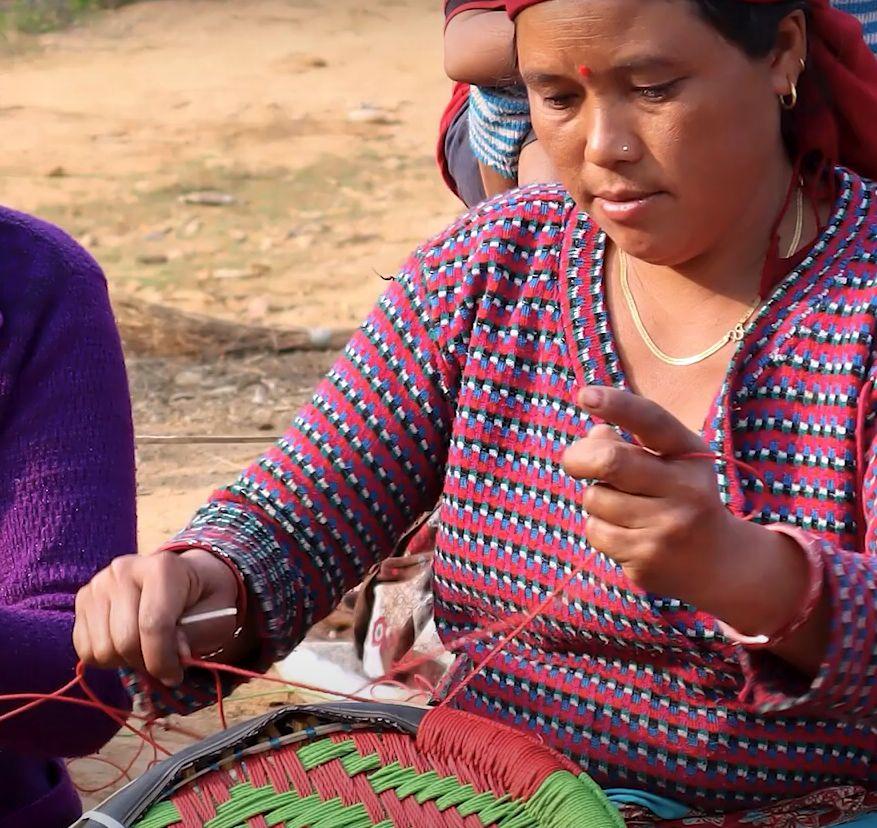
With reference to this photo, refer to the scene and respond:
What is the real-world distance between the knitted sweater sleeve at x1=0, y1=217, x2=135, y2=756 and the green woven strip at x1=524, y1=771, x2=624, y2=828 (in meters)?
0.65

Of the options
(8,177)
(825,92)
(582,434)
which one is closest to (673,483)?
(582,434)

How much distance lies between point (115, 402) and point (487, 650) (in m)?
0.61

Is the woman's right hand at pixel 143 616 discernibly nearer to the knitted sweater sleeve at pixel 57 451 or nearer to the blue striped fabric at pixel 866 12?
the knitted sweater sleeve at pixel 57 451

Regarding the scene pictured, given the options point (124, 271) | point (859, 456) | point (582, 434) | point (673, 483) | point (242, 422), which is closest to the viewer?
point (673, 483)

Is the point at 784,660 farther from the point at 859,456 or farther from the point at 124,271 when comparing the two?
the point at 124,271

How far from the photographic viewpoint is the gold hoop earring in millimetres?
1822

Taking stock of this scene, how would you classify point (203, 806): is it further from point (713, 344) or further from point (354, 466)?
point (713, 344)

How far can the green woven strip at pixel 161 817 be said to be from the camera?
164cm

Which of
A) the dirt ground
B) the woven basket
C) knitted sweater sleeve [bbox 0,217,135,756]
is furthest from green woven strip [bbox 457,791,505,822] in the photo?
the dirt ground

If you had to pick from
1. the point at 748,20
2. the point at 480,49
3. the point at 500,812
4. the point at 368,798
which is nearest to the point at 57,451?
the point at 368,798

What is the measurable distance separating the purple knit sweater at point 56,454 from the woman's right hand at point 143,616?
273mm

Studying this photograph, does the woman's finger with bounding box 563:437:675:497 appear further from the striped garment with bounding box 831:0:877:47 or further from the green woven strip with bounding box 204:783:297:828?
the striped garment with bounding box 831:0:877:47

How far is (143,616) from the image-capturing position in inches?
66.2

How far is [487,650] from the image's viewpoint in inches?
76.2
